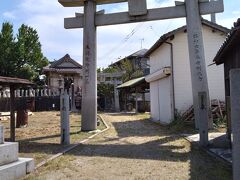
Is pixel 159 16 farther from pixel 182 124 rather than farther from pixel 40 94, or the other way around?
pixel 40 94

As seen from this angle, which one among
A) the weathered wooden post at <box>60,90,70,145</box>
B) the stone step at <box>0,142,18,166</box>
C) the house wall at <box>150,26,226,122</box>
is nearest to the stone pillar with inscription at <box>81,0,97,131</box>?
the weathered wooden post at <box>60,90,70,145</box>

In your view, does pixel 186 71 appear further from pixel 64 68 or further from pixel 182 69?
pixel 64 68

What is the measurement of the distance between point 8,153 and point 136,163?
3.15m

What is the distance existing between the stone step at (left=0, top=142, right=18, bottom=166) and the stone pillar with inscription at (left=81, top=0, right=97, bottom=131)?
28.9ft

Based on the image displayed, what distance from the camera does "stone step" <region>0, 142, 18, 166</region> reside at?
7141 mm

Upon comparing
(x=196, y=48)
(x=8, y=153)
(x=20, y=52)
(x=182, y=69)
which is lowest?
(x=8, y=153)

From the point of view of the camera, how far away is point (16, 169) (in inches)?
286

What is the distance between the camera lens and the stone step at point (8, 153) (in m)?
7.14

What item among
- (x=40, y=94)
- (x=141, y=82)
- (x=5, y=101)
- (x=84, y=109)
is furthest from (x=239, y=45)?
(x=40, y=94)

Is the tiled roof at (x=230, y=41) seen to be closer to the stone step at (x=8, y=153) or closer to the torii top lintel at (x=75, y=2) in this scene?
the stone step at (x=8, y=153)

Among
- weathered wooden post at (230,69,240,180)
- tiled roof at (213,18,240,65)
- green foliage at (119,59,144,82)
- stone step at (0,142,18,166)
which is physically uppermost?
green foliage at (119,59,144,82)

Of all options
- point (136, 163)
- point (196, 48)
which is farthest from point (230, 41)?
point (196, 48)

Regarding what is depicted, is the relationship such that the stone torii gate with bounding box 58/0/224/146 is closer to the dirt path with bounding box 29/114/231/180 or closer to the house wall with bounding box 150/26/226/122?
the house wall with bounding box 150/26/226/122

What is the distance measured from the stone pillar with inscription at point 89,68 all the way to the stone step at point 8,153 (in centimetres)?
881
